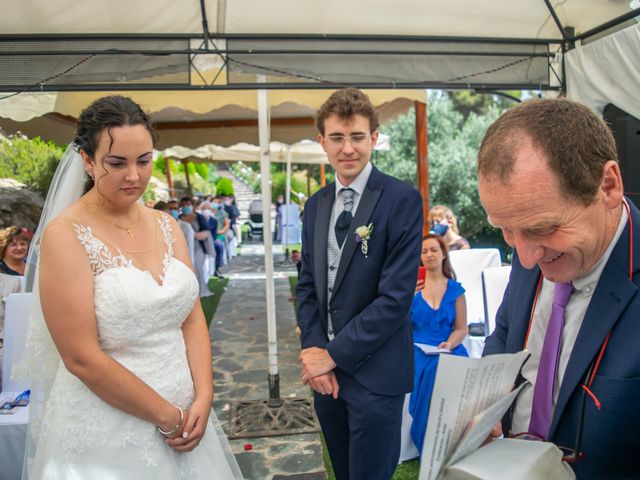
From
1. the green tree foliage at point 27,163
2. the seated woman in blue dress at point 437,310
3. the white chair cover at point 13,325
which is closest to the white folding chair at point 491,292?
the seated woman in blue dress at point 437,310

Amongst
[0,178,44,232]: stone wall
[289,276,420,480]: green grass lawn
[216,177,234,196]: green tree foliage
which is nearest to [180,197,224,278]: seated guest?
[0,178,44,232]: stone wall

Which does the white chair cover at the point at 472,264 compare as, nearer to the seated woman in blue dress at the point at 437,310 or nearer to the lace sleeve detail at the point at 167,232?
the seated woman in blue dress at the point at 437,310

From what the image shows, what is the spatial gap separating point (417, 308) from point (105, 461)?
278cm

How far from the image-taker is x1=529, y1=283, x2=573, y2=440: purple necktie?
1.31 meters

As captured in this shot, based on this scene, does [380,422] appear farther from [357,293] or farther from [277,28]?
[277,28]

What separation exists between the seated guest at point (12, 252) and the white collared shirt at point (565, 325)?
4450 mm

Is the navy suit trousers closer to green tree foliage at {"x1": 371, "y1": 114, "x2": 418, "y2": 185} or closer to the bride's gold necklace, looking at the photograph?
the bride's gold necklace

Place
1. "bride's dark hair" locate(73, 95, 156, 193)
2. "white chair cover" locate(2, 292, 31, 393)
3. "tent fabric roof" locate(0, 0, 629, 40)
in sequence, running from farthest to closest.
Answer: "tent fabric roof" locate(0, 0, 629, 40)
"white chair cover" locate(2, 292, 31, 393)
"bride's dark hair" locate(73, 95, 156, 193)

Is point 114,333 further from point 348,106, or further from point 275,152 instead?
point 275,152

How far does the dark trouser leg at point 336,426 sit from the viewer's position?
8.55 ft

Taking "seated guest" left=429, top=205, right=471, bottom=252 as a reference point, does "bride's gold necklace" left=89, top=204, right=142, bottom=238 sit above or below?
above

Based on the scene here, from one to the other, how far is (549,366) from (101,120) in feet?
5.82

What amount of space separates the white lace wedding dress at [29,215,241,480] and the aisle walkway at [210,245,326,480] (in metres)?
1.91

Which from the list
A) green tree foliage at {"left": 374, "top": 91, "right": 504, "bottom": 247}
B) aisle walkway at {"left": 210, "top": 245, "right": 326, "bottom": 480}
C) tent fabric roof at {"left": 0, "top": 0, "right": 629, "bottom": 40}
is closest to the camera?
aisle walkway at {"left": 210, "top": 245, "right": 326, "bottom": 480}
